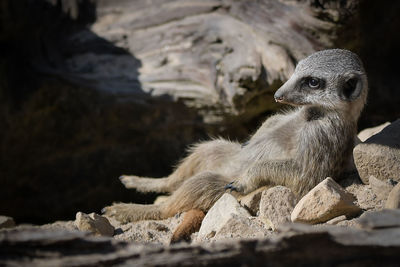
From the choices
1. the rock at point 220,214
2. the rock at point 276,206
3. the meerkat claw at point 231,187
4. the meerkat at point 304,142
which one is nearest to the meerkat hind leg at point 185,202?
the meerkat at point 304,142

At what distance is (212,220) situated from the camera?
2.96 meters

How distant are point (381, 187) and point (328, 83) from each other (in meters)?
0.82

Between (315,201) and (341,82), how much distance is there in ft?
3.27

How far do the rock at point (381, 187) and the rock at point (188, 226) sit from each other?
3.77 ft

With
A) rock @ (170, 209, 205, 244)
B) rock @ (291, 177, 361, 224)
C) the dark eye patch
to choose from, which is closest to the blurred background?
the dark eye patch

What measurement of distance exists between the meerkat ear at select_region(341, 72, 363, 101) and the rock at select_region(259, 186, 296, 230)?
2.80 feet

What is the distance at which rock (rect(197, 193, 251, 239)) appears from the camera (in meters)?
2.83

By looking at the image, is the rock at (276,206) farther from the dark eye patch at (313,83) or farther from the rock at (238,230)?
the dark eye patch at (313,83)

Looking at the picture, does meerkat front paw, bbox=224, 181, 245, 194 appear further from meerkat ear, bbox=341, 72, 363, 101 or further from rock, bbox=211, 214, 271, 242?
meerkat ear, bbox=341, 72, 363, 101

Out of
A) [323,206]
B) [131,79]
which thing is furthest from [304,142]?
[131,79]

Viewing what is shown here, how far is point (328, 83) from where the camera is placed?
332 centimetres

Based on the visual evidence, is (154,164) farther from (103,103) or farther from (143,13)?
(143,13)

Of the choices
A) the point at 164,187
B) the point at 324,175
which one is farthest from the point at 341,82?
the point at 164,187

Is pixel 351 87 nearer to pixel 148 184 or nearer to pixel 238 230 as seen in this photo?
pixel 238 230
